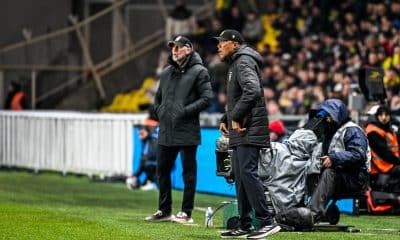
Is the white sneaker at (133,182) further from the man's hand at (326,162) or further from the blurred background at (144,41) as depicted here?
the man's hand at (326,162)

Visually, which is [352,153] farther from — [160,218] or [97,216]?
[97,216]

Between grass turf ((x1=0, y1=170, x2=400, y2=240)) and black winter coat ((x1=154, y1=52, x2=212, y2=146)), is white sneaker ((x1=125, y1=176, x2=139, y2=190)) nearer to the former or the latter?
grass turf ((x1=0, y1=170, x2=400, y2=240))

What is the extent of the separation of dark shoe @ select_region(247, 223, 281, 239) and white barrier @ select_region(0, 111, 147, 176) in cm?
1069

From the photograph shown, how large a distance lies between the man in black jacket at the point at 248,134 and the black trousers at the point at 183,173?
1.92 metres

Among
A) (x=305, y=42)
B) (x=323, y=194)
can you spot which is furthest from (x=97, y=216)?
(x=305, y=42)

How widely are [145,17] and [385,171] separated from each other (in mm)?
18211

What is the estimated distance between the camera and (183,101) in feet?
50.5

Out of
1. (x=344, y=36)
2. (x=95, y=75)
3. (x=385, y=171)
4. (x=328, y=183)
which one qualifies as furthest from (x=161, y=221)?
(x=95, y=75)

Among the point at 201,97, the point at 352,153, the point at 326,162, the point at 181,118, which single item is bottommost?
the point at 326,162

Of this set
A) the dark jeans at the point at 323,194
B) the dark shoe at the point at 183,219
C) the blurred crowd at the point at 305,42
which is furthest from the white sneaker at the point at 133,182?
the dark jeans at the point at 323,194

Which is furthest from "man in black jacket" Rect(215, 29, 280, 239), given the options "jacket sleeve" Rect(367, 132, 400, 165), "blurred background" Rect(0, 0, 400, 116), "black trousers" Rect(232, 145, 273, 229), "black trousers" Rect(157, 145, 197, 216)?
"blurred background" Rect(0, 0, 400, 116)

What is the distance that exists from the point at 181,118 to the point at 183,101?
236mm

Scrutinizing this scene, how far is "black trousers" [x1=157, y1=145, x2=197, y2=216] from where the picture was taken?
15.2 meters

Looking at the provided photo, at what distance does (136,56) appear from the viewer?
110 feet
